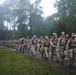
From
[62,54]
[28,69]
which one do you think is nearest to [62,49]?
[62,54]

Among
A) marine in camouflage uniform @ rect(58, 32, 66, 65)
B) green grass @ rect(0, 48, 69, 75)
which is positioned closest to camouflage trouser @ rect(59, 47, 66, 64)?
marine in camouflage uniform @ rect(58, 32, 66, 65)

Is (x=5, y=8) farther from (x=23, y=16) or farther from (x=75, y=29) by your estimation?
(x=75, y=29)

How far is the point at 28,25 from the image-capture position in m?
79.2

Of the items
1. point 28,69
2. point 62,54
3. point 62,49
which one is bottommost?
point 28,69

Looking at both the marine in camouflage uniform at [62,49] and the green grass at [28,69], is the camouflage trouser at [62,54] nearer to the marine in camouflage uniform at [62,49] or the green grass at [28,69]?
the marine in camouflage uniform at [62,49]

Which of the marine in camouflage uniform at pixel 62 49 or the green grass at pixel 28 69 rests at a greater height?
the marine in camouflage uniform at pixel 62 49

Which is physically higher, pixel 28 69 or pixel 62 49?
pixel 62 49

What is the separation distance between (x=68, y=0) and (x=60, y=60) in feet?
139

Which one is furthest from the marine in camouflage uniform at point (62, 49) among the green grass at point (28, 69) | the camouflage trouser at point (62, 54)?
the green grass at point (28, 69)

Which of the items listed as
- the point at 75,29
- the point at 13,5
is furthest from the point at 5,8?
the point at 75,29

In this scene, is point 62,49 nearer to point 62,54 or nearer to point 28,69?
point 62,54

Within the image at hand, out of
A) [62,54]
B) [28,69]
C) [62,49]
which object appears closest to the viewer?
[28,69]

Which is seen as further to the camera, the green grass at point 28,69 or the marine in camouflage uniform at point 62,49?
the marine in camouflage uniform at point 62,49

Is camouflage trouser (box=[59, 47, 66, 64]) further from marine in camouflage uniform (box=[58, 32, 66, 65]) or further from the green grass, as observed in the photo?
the green grass
